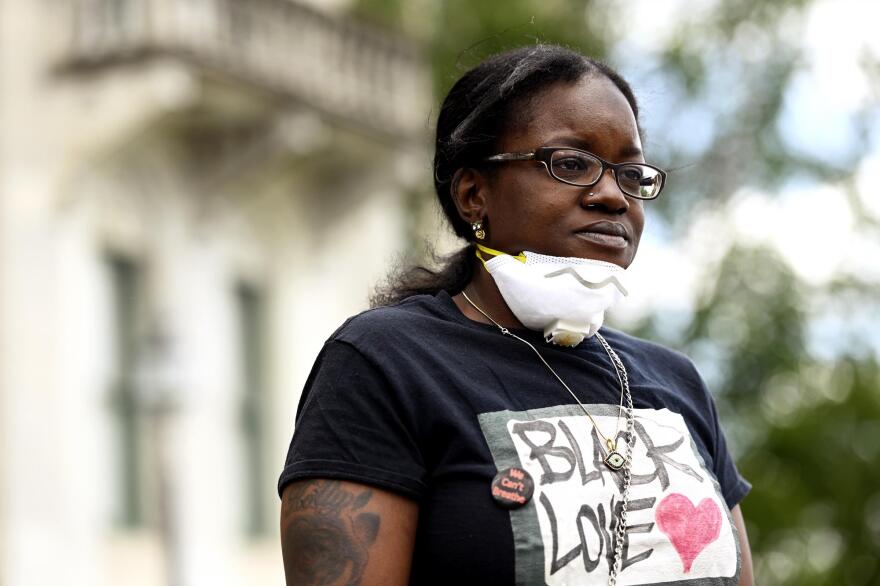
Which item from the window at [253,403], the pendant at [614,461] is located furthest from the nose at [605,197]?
the window at [253,403]

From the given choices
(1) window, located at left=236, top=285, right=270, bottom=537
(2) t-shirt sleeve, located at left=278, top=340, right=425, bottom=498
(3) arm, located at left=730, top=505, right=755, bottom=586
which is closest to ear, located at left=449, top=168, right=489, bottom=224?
(2) t-shirt sleeve, located at left=278, top=340, right=425, bottom=498

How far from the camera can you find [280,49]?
1480cm

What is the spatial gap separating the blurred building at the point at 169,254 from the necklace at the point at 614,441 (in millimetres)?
9664

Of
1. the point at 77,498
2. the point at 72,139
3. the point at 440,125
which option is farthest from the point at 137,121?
the point at 440,125

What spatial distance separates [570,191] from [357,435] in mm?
605

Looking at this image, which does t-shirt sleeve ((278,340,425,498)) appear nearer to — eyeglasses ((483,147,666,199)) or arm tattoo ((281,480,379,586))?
arm tattoo ((281,480,379,586))

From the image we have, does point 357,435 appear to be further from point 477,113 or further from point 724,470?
point 724,470

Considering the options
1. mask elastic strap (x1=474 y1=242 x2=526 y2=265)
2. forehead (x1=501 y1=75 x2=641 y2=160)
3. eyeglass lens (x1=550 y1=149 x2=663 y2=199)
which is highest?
forehead (x1=501 y1=75 x2=641 y2=160)

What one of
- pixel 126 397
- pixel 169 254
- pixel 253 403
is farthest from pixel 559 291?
pixel 253 403

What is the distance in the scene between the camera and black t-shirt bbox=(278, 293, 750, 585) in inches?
116

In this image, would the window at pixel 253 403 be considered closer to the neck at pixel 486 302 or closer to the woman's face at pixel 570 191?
the neck at pixel 486 302

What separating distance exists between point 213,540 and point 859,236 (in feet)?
24.3

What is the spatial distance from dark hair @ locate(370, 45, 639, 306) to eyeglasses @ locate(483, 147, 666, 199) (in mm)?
102

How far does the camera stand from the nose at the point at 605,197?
10.6 ft
